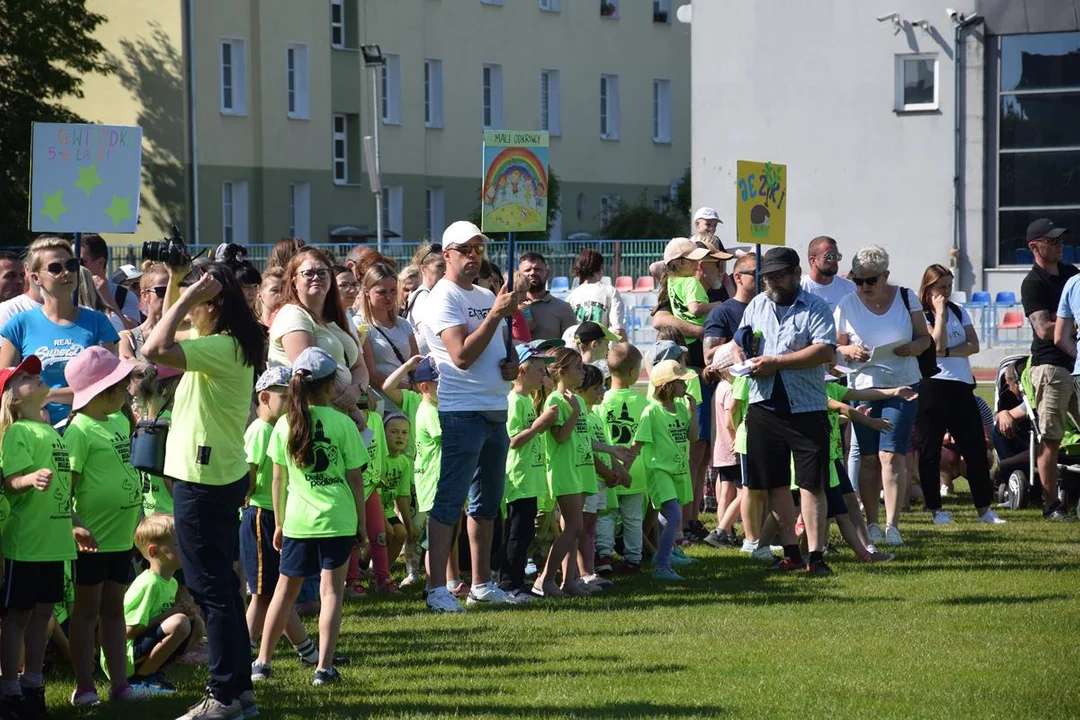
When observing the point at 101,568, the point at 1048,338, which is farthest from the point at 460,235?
the point at 1048,338

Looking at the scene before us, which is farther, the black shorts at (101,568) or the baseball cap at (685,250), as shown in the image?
the baseball cap at (685,250)

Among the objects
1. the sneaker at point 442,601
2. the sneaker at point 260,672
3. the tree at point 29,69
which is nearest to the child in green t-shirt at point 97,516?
the sneaker at point 260,672

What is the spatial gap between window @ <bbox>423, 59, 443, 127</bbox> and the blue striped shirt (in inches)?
1619

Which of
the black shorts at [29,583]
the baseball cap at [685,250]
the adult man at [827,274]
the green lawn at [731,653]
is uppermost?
the baseball cap at [685,250]

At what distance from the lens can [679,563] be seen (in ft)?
36.9

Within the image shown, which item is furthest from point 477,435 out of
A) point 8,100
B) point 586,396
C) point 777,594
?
point 8,100

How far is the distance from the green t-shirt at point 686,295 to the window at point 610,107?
1757 inches

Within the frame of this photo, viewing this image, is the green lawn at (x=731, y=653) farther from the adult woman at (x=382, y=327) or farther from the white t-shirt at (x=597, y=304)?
the white t-shirt at (x=597, y=304)

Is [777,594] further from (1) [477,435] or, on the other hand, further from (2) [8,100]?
(2) [8,100]

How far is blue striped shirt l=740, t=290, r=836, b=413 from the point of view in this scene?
10.5m

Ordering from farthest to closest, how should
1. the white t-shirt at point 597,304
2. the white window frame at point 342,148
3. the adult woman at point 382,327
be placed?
the white window frame at point 342,148 → the white t-shirt at point 597,304 → the adult woman at point 382,327

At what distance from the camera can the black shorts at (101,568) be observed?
7.10 meters

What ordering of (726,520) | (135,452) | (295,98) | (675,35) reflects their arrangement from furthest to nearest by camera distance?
(675,35) < (295,98) < (726,520) < (135,452)

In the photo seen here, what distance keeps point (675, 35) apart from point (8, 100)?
2525 centimetres
